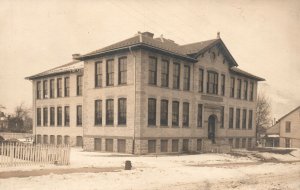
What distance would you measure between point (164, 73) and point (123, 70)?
122 inches

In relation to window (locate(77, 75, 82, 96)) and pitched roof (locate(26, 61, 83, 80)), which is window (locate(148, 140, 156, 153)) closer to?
window (locate(77, 75, 82, 96))

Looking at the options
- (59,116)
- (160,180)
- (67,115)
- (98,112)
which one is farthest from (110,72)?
(160,180)

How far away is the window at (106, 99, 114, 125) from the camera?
26.8 m

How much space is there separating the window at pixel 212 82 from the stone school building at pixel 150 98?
9 centimetres

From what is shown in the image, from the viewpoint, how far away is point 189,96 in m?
28.8

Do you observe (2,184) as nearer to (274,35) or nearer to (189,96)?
(274,35)

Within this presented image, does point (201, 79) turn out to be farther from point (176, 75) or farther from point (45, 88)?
point (45, 88)

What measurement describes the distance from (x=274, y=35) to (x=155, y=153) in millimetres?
13616

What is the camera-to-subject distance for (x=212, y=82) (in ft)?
103

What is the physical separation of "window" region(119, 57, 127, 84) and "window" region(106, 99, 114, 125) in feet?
6.23

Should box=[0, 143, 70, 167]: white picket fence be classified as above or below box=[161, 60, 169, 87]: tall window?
below

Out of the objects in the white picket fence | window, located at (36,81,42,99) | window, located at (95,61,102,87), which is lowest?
the white picket fence

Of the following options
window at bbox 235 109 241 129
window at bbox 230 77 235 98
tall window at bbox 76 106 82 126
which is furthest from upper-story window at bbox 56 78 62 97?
window at bbox 235 109 241 129

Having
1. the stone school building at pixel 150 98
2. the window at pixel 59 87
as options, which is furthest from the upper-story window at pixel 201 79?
the window at pixel 59 87
